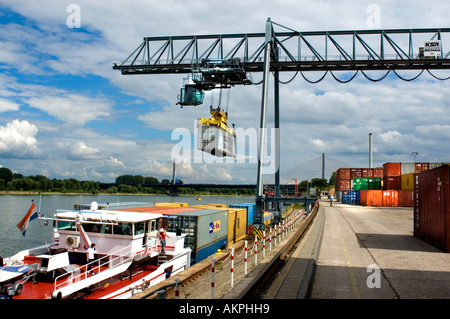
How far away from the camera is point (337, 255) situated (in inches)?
586

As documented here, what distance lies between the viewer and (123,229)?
14508 mm

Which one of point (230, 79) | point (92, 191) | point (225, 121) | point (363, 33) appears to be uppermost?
point (363, 33)

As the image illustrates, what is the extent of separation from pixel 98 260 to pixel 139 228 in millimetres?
2207

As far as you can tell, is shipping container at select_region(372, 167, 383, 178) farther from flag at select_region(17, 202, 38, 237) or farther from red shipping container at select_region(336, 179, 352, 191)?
flag at select_region(17, 202, 38, 237)

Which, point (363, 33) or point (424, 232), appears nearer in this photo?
point (424, 232)

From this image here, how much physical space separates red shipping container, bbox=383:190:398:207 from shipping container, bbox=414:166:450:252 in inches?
1529

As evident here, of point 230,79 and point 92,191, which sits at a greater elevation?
point 230,79

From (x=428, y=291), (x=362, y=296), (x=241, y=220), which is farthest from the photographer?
(x=241, y=220)

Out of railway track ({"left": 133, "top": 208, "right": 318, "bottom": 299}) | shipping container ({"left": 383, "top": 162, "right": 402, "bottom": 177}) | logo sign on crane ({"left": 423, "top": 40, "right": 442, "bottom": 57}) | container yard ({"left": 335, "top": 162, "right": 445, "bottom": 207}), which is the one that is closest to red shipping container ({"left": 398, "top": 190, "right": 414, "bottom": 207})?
container yard ({"left": 335, "top": 162, "right": 445, "bottom": 207})

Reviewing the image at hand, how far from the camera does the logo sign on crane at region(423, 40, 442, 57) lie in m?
32.5

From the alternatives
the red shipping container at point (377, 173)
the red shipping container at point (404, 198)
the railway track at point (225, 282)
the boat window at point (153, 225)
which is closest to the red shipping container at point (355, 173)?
the red shipping container at point (377, 173)

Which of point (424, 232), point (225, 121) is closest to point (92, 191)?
point (225, 121)

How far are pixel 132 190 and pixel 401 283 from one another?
452 ft
